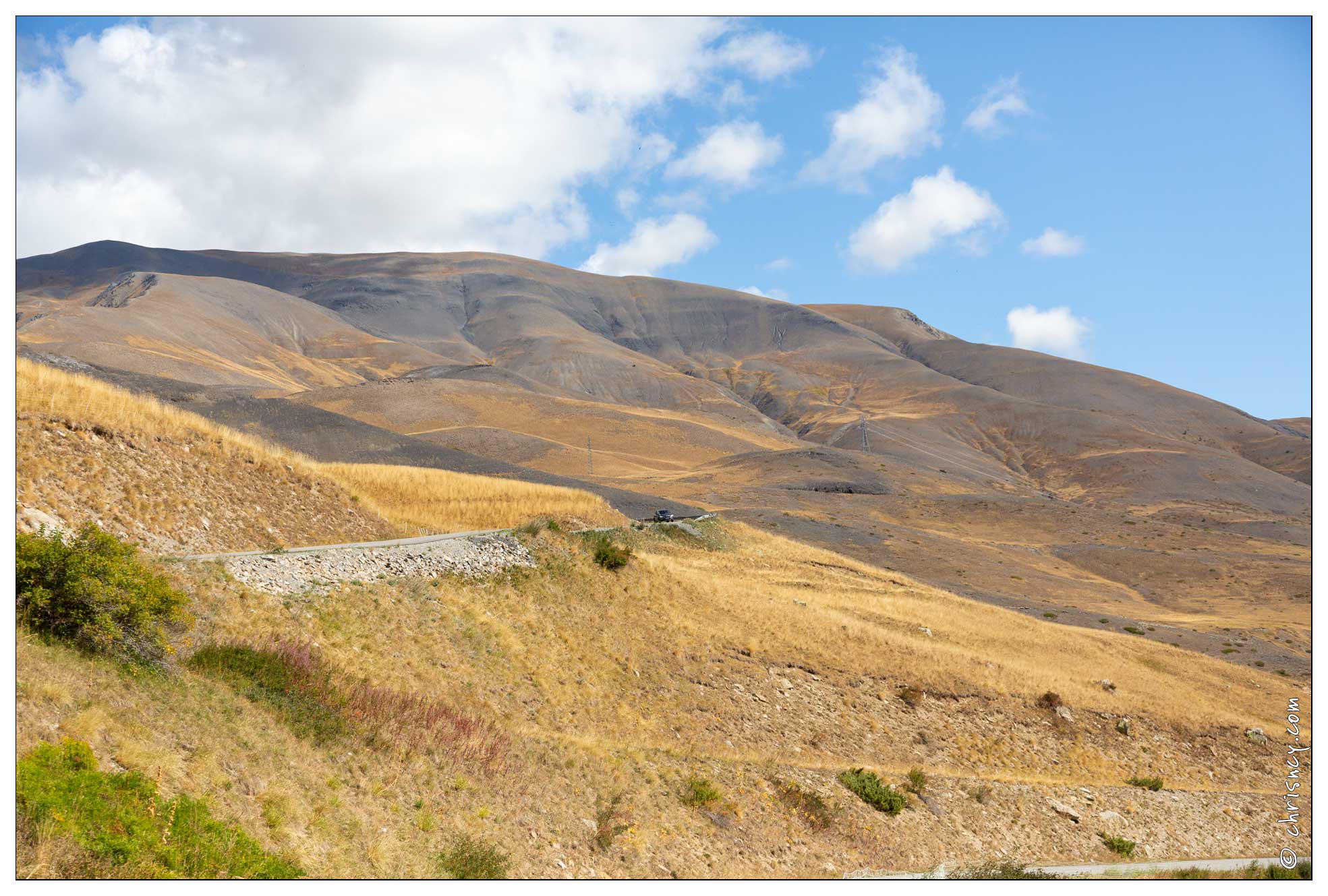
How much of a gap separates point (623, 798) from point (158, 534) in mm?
10892

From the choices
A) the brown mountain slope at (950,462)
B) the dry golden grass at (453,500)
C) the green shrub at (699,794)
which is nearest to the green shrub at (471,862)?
the green shrub at (699,794)

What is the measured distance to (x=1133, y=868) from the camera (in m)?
16.0

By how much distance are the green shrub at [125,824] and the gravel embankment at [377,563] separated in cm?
662

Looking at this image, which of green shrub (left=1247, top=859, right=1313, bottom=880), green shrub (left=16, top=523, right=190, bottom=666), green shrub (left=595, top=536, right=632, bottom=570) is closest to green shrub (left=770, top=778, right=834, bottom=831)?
green shrub (left=1247, top=859, right=1313, bottom=880)

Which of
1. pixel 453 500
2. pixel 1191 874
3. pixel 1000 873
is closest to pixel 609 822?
pixel 1000 873

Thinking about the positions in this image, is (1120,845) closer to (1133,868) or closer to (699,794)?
(1133,868)

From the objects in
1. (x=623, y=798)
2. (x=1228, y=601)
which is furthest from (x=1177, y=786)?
(x=1228, y=601)

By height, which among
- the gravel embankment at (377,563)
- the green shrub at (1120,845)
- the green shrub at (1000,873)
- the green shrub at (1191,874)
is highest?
the gravel embankment at (377,563)

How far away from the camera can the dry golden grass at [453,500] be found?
A: 29.4 m

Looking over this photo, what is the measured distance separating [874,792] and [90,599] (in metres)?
12.4

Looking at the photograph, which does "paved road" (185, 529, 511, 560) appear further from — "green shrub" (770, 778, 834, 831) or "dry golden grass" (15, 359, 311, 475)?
"green shrub" (770, 778, 834, 831)

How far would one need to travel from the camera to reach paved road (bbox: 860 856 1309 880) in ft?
45.1

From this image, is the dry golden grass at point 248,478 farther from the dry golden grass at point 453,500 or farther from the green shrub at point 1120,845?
the green shrub at point 1120,845
